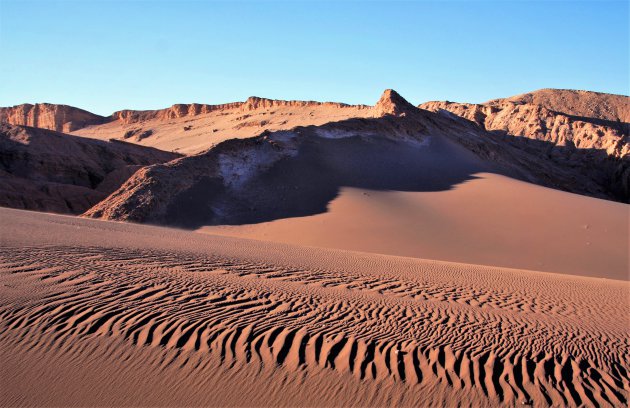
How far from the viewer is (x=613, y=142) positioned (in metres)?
44.9

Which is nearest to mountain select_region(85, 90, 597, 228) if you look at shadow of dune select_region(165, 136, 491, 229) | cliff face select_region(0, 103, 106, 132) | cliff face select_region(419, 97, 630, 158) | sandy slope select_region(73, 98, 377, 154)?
shadow of dune select_region(165, 136, 491, 229)

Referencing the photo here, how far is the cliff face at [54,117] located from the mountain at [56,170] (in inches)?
1803

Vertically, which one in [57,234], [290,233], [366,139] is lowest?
[290,233]

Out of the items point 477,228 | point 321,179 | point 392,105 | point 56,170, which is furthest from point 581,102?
Answer: point 56,170

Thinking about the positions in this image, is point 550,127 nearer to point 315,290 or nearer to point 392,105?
point 392,105

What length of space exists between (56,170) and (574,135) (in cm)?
4573

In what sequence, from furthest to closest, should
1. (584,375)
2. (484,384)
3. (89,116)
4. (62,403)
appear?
(89,116)
(584,375)
(484,384)
(62,403)

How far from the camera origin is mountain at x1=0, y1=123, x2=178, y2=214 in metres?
24.0

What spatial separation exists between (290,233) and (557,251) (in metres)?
9.03

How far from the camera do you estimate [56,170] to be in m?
30.1

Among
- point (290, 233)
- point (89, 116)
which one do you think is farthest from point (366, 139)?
point (89, 116)

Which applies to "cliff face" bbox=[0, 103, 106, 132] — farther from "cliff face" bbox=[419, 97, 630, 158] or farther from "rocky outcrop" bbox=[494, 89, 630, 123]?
"rocky outcrop" bbox=[494, 89, 630, 123]

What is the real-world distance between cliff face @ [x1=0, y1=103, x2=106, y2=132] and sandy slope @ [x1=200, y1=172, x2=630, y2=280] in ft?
222

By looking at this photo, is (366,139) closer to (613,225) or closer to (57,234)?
(613,225)
